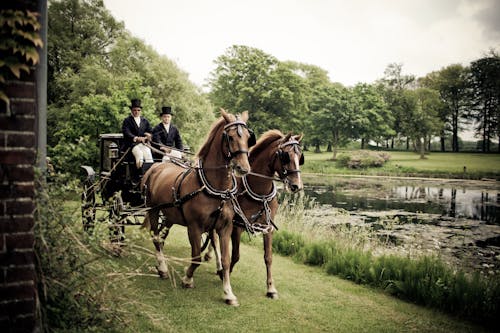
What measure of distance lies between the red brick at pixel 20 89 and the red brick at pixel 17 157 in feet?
1.33

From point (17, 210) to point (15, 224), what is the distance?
10cm

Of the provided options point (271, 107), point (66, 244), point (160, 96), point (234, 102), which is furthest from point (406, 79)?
point (66, 244)

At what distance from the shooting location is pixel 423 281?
20.6 ft

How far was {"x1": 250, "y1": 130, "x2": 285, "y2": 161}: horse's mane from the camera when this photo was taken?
20.3 ft

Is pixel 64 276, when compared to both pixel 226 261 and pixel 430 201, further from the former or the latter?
pixel 430 201

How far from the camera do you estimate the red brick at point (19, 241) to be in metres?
2.51

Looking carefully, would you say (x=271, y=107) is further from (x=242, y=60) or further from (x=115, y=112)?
(x=115, y=112)

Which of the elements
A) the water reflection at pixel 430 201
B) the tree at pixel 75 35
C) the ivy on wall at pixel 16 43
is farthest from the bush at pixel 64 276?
the tree at pixel 75 35

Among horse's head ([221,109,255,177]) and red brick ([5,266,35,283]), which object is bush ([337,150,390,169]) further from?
red brick ([5,266,35,283])

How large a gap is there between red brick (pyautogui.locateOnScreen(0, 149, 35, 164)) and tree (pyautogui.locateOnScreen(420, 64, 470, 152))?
5985 centimetres

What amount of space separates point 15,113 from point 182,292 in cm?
415

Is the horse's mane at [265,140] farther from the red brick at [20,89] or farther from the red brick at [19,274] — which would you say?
the red brick at [19,274]

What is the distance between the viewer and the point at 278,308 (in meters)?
5.47

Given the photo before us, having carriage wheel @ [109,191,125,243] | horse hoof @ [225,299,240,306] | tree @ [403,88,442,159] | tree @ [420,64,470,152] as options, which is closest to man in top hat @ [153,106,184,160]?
carriage wheel @ [109,191,125,243]
